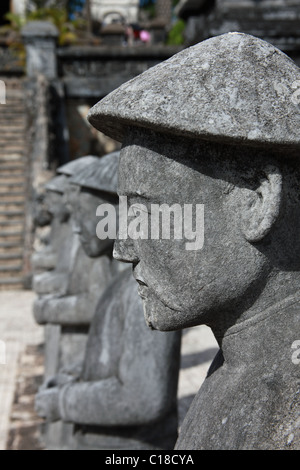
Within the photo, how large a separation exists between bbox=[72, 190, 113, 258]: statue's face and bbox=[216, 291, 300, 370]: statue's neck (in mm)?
2080

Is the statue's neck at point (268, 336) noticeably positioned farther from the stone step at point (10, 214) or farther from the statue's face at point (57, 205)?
the stone step at point (10, 214)

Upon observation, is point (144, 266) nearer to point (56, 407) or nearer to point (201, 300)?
point (201, 300)

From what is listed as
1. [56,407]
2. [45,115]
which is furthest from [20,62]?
[56,407]

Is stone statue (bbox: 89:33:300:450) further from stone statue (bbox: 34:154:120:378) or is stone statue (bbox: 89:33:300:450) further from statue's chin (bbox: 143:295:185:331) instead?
stone statue (bbox: 34:154:120:378)

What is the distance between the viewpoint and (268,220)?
1.63 m

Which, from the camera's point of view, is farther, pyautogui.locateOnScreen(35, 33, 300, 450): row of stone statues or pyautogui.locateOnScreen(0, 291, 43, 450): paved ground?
pyautogui.locateOnScreen(0, 291, 43, 450): paved ground

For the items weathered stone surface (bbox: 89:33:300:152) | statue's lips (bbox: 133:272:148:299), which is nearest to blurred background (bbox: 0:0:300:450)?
statue's lips (bbox: 133:272:148:299)

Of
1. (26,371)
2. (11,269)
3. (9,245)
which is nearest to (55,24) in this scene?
(9,245)

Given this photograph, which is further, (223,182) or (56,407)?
(56,407)

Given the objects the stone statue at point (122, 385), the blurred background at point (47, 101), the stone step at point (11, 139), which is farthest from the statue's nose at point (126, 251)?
the stone step at point (11, 139)

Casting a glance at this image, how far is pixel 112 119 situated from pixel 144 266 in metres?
0.40

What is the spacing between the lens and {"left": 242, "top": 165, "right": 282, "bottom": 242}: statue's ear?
5.36 ft

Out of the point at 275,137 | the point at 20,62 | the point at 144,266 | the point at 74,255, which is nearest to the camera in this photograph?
the point at 275,137

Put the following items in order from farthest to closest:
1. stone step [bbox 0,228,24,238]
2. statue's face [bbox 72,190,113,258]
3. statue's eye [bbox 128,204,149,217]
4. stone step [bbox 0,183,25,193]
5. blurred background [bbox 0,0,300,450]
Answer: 1. stone step [bbox 0,183,25,193]
2. stone step [bbox 0,228,24,238]
3. blurred background [bbox 0,0,300,450]
4. statue's face [bbox 72,190,113,258]
5. statue's eye [bbox 128,204,149,217]
